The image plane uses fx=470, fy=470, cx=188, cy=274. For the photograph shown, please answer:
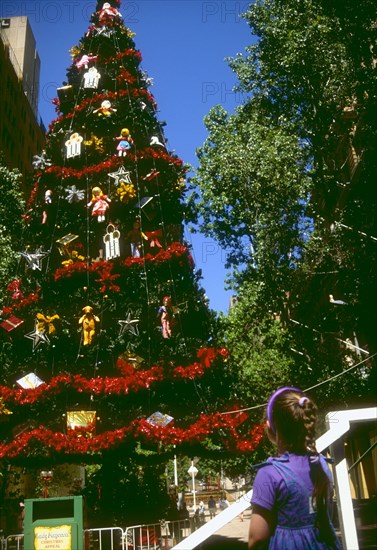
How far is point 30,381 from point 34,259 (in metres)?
3.32

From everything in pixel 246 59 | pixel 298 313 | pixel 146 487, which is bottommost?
pixel 146 487

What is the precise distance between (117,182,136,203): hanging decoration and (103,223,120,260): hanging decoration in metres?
0.83

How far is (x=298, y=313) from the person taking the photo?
17.2 meters

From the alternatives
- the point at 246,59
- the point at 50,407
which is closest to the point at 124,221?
the point at 50,407

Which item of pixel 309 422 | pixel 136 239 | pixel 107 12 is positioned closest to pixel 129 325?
pixel 136 239

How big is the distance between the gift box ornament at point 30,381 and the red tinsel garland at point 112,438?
1021 millimetres

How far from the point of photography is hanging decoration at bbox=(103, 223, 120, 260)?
12.0 m

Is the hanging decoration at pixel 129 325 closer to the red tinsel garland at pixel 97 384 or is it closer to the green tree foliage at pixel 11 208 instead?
the red tinsel garland at pixel 97 384

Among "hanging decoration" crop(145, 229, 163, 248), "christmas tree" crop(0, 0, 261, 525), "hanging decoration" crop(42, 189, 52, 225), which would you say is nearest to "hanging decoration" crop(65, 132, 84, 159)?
"christmas tree" crop(0, 0, 261, 525)

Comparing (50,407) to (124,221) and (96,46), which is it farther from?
(96,46)

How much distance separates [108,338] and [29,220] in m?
4.79

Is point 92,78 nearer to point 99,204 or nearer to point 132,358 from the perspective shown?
point 99,204

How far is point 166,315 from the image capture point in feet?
36.9

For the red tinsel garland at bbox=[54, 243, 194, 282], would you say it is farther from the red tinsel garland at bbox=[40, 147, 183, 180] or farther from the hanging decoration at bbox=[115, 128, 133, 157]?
the hanging decoration at bbox=[115, 128, 133, 157]
